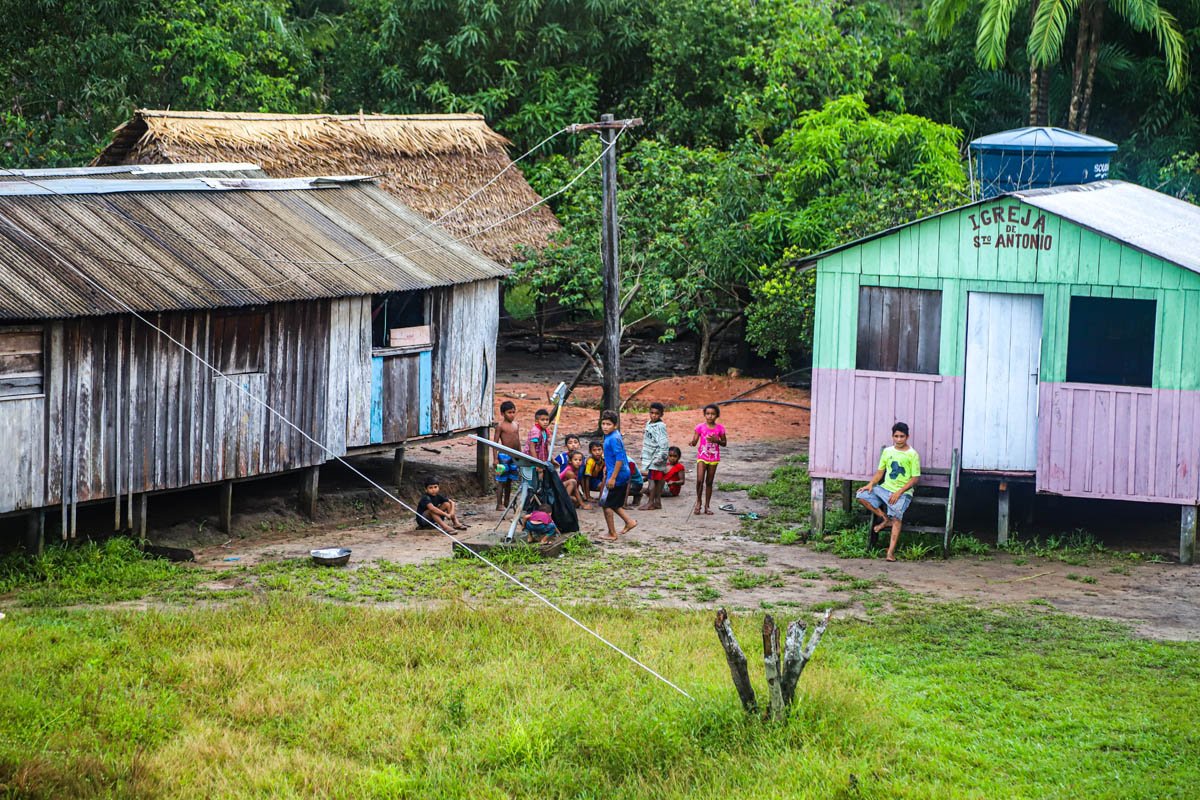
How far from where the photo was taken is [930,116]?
3089cm

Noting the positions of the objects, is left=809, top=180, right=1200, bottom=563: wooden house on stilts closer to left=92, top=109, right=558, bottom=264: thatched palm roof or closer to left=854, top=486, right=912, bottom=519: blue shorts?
left=854, top=486, right=912, bottom=519: blue shorts

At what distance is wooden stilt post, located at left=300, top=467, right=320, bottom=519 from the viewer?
16.5 m

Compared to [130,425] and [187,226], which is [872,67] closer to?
[187,226]

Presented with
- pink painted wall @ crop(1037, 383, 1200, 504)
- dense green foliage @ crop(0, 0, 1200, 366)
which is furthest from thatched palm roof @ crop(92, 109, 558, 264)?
pink painted wall @ crop(1037, 383, 1200, 504)

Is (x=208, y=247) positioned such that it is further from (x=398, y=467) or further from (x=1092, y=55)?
(x=1092, y=55)

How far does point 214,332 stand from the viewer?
15070mm

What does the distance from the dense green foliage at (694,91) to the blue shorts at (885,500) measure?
7.63m

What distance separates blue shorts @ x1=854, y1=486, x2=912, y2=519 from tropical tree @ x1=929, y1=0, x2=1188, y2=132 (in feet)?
43.9

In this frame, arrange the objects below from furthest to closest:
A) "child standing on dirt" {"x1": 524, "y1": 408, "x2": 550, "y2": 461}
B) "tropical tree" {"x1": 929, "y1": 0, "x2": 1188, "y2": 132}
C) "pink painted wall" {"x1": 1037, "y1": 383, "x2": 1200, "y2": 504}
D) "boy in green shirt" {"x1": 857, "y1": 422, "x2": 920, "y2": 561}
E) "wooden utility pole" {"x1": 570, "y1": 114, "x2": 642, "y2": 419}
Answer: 1. "tropical tree" {"x1": 929, "y1": 0, "x2": 1188, "y2": 132}
2. "wooden utility pole" {"x1": 570, "y1": 114, "x2": 642, "y2": 419}
3. "child standing on dirt" {"x1": 524, "y1": 408, "x2": 550, "y2": 461}
4. "boy in green shirt" {"x1": 857, "y1": 422, "x2": 920, "y2": 561}
5. "pink painted wall" {"x1": 1037, "y1": 383, "x2": 1200, "y2": 504}

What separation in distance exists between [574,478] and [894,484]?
13.5 feet

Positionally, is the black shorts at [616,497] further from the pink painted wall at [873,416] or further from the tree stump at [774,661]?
the tree stump at [774,661]

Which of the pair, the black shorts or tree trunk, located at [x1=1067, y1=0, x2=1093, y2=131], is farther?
tree trunk, located at [x1=1067, y1=0, x2=1093, y2=131]

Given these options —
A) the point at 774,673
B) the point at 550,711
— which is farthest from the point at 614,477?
the point at 774,673

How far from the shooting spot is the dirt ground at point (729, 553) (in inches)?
524
